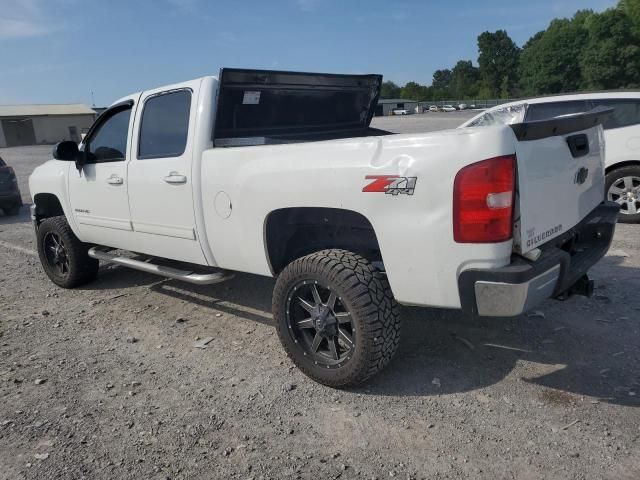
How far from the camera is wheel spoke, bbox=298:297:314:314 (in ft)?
11.2

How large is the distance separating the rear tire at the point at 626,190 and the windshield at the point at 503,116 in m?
1.51

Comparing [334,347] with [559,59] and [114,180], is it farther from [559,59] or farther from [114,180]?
[559,59]

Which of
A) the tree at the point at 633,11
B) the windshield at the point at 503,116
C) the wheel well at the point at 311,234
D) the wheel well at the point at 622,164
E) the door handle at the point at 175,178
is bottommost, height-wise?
the wheel well at the point at 622,164

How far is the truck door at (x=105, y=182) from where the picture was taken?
15.4ft

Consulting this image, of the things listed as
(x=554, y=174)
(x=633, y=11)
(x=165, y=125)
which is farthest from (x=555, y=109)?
(x=633, y=11)

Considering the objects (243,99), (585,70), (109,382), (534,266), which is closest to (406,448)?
(534,266)

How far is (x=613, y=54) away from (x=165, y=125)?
275 ft

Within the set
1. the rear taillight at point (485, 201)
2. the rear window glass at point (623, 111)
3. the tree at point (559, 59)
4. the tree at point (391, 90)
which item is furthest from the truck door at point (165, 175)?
the tree at point (391, 90)

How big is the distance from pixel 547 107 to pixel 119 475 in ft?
23.7

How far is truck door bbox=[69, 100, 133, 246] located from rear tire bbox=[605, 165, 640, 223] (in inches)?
243

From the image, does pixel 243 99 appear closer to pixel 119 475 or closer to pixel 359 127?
pixel 359 127

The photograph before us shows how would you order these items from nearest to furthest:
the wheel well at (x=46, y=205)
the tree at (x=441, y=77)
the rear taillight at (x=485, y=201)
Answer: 1. the rear taillight at (x=485, y=201)
2. the wheel well at (x=46, y=205)
3. the tree at (x=441, y=77)

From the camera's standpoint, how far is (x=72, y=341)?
4.40m

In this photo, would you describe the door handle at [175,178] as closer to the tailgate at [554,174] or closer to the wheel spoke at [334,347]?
the wheel spoke at [334,347]
